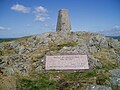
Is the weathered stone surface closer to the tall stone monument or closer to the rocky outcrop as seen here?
the rocky outcrop

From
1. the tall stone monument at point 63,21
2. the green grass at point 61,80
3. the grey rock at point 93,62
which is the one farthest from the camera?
the tall stone monument at point 63,21

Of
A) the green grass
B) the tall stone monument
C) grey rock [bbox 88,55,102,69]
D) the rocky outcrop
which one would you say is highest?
the tall stone monument

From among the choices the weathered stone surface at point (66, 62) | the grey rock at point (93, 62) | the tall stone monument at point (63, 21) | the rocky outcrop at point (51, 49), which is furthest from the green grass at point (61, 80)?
the tall stone monument at point (63, 21)

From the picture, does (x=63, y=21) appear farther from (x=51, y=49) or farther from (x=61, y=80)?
(x=61, y=80)

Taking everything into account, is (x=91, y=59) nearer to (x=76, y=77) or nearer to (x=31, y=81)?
(x=76, y=77)

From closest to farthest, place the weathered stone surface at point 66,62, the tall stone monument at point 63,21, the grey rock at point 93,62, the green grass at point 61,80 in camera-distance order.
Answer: the green grass at point 61,80
the weathered stone surface at point 66,62
the grey rock at point 93,62
the tall stone monument at point 63,21

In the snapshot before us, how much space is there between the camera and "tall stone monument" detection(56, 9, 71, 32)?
30969 millimetres

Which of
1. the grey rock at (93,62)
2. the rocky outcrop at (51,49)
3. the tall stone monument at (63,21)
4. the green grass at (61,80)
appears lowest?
the green grass at (61,80)

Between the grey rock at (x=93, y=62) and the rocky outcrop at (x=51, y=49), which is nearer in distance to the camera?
the grey rock at (x=93, y=62)

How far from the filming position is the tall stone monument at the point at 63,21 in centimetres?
3097

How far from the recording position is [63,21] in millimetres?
30969

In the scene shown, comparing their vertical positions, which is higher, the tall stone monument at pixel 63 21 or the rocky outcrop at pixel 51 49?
the tall stone monument at pixel 63 21

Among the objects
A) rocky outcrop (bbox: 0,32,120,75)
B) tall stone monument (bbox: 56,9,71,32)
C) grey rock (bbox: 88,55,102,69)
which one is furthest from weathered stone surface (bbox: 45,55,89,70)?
tall stone monument (bbox: 56,9,71,32)

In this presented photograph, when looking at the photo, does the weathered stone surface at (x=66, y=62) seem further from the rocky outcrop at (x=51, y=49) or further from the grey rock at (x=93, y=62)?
the grey rock at (x=93, y=62)
